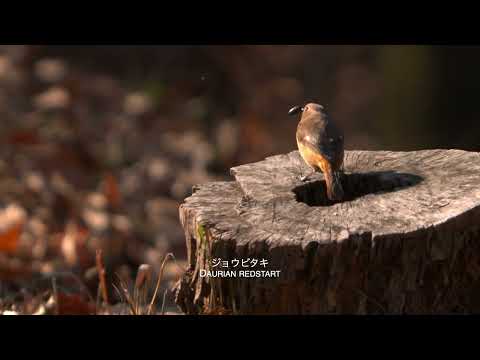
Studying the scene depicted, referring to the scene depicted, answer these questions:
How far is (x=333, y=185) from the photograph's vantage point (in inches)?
146

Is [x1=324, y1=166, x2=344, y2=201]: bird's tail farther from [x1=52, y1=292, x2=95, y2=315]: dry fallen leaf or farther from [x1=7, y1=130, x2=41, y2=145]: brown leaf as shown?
[x1=7, y1=130, x2=41, y2=145]: brown leaf

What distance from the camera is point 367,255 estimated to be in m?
3.28

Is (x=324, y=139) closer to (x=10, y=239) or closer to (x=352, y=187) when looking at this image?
(x=352, y=187)

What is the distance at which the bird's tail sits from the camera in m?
3.67

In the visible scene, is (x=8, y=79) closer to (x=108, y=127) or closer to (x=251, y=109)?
(x=108, y=127)

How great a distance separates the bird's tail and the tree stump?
44mm

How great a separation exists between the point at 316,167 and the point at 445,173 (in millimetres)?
556

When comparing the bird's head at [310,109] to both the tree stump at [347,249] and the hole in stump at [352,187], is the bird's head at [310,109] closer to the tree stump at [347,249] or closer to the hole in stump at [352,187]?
the hole in stump at [352,187]

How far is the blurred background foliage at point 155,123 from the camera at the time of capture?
19.3 ft

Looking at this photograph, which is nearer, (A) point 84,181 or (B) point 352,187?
(B) point 352,187

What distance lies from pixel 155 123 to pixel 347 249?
4432 millimetres

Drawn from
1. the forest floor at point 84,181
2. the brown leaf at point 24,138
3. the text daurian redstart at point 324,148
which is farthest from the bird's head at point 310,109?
the brown leaf at point 24,138

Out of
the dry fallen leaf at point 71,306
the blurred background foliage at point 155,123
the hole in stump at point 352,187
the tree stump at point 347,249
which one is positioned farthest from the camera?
the blurred background foliage at point 155,123

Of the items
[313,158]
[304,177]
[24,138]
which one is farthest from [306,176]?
[24,138]
